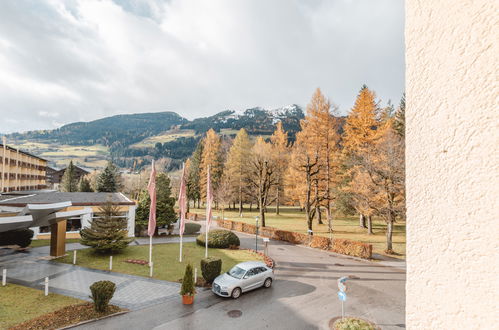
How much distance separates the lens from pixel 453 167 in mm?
905

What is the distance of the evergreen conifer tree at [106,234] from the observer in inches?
741

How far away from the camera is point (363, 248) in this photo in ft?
66.8

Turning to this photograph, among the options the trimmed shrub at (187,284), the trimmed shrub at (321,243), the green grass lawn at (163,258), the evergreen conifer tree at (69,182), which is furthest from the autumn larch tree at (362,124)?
the evergreen conifer tree at (69,182)

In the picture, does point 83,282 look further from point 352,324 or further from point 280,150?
point 280,150

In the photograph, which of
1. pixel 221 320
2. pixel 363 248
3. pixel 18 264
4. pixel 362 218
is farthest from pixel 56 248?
pixel 362 218

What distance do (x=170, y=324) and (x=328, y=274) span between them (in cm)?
1064

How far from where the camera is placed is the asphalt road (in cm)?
1027

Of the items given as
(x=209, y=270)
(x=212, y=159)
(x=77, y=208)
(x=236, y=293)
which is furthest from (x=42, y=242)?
(x=212, y=159)

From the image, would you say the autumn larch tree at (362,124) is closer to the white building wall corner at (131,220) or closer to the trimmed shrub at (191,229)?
the trimmed shrub at (191,229)

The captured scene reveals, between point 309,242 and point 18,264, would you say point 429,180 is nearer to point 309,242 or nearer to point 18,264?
point 18,264

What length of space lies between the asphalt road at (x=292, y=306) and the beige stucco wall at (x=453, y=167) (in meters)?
11.0

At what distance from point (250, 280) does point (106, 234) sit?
1218 centimetres

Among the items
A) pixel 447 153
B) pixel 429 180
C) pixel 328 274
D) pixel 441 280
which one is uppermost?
pixel 447 153

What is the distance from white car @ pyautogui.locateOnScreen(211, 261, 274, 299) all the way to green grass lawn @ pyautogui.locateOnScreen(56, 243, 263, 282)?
314 cm
